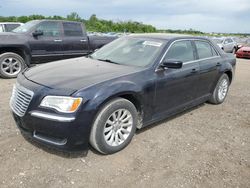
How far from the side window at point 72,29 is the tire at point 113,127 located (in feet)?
20.6

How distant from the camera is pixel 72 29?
9531mm

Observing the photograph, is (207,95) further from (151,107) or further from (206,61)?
(151,107)

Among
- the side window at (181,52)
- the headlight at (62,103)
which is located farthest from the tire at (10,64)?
the headlight at (62,103)

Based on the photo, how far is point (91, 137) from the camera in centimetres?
345

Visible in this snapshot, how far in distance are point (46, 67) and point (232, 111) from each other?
12.7 ft

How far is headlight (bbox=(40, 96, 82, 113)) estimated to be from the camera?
3.18m

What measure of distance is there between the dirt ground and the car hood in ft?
3.06

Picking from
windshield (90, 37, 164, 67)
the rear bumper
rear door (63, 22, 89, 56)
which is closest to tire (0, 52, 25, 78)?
rear door (63, 22, 89, 56)

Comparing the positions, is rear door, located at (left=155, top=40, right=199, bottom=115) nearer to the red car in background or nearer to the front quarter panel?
the front quarter panel

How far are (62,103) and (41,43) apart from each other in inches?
230

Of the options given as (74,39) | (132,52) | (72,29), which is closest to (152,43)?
(132,52)

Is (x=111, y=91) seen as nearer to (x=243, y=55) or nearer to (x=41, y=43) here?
(x=41, y=43)

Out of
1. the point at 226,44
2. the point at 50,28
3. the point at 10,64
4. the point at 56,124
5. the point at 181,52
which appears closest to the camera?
the point at 56,124

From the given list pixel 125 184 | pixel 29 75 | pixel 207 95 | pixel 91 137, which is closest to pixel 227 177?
pixel 125 184
